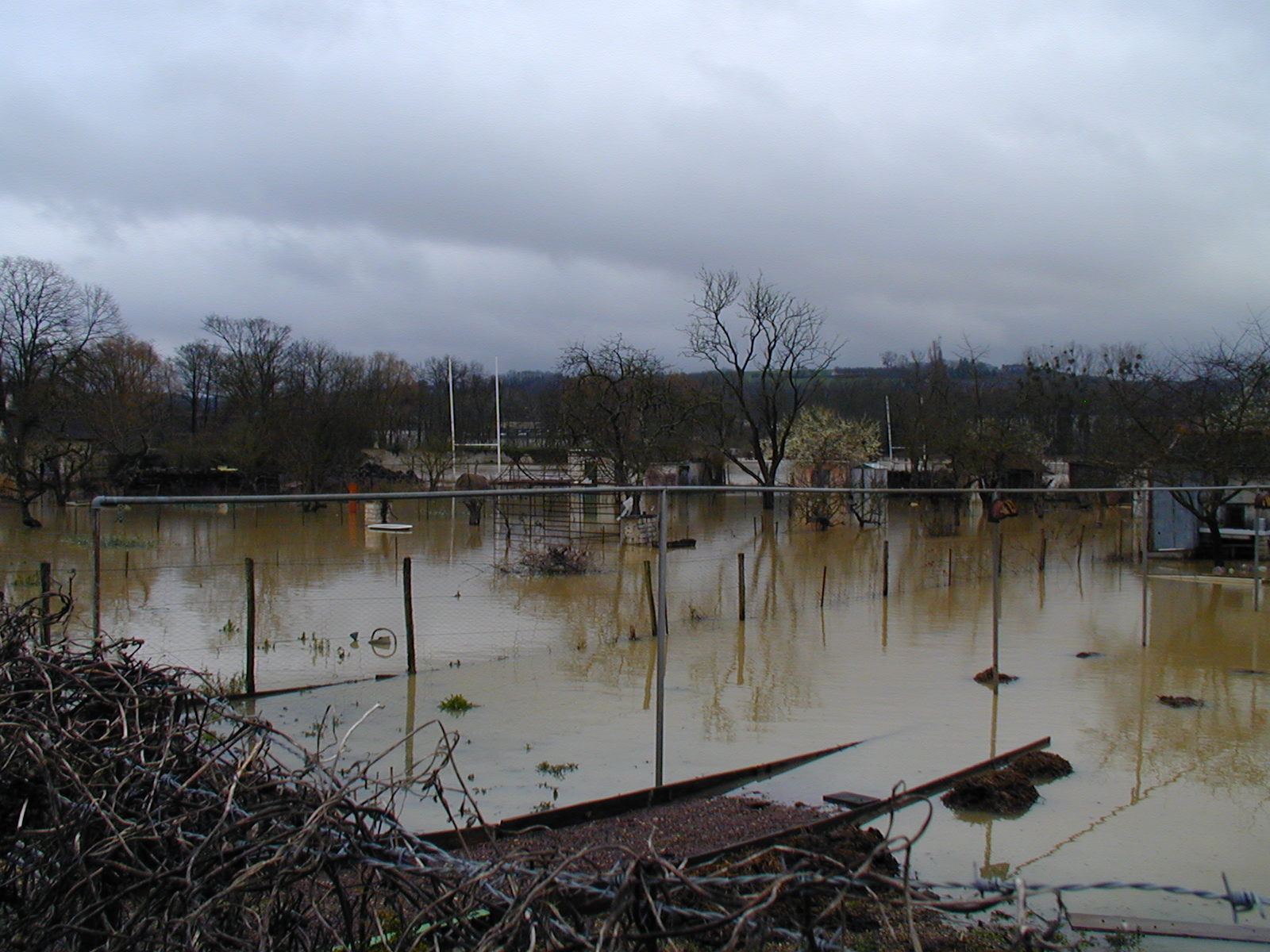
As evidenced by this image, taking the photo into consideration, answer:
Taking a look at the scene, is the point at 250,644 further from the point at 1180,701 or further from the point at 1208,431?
the point at 1208,431

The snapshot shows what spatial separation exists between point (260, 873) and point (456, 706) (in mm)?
5978

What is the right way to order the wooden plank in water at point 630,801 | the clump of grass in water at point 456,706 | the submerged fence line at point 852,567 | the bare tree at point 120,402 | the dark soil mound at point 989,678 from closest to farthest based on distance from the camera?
the wooden plank in water at point 630,801
the clump of grass in water at point 456,706
the dark soil mound at point 989,678
the submerged fence line at point 852,567
the bare tree at point 120,402

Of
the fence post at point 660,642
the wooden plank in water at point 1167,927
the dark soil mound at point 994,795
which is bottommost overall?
the dark soil mound at point 994,795

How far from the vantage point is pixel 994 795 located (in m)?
6.25

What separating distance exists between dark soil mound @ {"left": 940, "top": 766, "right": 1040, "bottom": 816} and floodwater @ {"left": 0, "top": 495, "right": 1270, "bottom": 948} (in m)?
0.09

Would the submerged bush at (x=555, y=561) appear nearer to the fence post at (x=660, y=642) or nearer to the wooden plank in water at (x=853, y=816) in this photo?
the wooden plank in water at (x=853, y=816)

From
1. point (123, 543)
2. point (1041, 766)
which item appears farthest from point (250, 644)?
point (123, 543)

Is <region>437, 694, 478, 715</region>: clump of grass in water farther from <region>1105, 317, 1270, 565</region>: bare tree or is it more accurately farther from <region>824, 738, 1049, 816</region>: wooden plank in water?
<region>1105, 317, 1270, 565</region>: bare tree

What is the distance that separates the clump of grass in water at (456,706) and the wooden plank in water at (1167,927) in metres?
5.01

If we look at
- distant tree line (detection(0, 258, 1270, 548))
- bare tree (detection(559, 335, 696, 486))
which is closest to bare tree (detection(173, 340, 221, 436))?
distant tree line (detection(0, 258, 1270, 548))

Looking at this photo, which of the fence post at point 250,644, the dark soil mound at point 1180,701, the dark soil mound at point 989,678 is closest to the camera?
the fence post at point 250,644

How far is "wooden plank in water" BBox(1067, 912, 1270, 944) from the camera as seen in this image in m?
4.16

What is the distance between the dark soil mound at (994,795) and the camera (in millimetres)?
6184

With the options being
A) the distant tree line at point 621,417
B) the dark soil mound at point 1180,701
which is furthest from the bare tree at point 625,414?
the dark soil mound at point 1180,701
